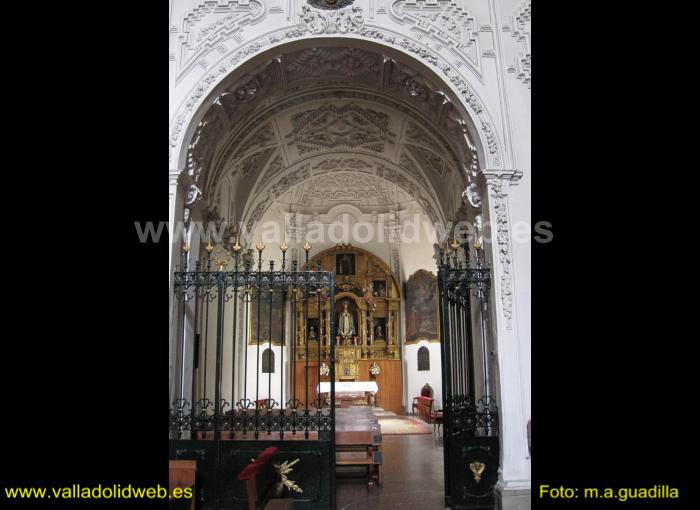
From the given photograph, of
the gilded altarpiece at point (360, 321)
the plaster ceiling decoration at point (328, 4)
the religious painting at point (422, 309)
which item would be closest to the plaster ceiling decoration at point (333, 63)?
the plaster ceiling decoration at point (328, 4)

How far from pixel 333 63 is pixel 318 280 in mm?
3936

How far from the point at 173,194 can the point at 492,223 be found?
448 cm

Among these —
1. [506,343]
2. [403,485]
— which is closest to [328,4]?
[506,343]

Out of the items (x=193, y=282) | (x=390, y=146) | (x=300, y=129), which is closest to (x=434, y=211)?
(x=390, y=146)

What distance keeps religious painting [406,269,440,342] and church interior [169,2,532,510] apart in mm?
2957

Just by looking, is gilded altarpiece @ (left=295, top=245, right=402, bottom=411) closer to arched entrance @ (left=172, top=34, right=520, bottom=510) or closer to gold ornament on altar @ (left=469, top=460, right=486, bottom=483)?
arched entrance @ (left=172, top=34, right=520, bottom=510)

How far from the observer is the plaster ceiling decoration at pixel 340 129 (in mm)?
11617

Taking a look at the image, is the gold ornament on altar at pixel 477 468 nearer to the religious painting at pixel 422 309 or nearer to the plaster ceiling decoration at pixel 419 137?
the plaster ceiling decoration at pixel 419 137

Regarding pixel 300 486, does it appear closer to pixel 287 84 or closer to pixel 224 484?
pixel 224 484

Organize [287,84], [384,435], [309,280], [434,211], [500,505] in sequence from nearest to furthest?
[500,505] → [309,280] → [287,84] → [434,211] → [384,435]

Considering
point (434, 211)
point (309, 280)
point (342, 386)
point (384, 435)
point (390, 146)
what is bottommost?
point (384, 435)

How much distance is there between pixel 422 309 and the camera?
67.2ft

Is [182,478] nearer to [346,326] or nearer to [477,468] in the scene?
[477,468]

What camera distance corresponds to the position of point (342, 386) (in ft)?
48.5
